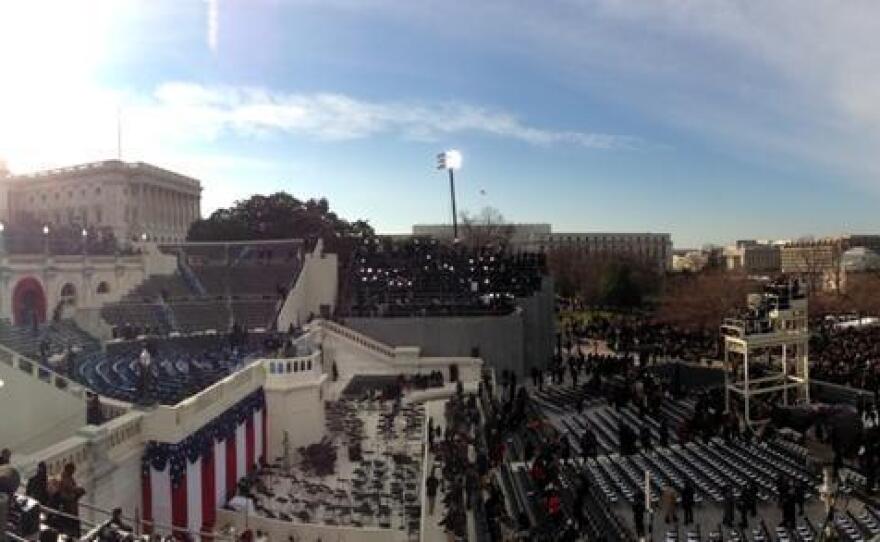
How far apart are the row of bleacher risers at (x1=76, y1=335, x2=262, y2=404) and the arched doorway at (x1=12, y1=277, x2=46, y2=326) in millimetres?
7285

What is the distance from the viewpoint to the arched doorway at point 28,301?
35.9 m

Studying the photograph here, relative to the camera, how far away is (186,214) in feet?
310

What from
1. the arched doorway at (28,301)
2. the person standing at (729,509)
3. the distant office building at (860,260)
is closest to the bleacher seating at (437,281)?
the arched doorway at (28,301)

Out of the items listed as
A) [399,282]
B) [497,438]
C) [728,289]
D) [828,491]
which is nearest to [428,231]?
[728,289]

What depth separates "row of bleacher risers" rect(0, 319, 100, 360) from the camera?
26.6m

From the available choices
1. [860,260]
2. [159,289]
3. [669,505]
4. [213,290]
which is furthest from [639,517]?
[860,260]

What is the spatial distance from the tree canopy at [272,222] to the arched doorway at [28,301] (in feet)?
104

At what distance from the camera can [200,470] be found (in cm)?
1806

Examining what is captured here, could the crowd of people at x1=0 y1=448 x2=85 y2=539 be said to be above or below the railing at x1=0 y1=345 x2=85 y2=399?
below

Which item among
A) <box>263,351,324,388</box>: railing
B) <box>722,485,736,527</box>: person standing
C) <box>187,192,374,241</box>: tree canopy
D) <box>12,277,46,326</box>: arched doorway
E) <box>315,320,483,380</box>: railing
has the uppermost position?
<box>187,192,374,241</box>: tree canopy

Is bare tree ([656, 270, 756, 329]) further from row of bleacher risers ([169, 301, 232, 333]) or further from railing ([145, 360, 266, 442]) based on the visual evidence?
railing ([145, 360, 266, 442])

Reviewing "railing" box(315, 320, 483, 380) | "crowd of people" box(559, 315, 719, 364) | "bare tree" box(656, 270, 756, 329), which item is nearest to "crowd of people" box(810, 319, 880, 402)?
"crowd of people" box(559, 315, 719, 364)

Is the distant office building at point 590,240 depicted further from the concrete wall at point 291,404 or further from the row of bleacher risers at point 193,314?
the concrete wall at point 291,404

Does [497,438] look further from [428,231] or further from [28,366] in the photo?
[428,231]
